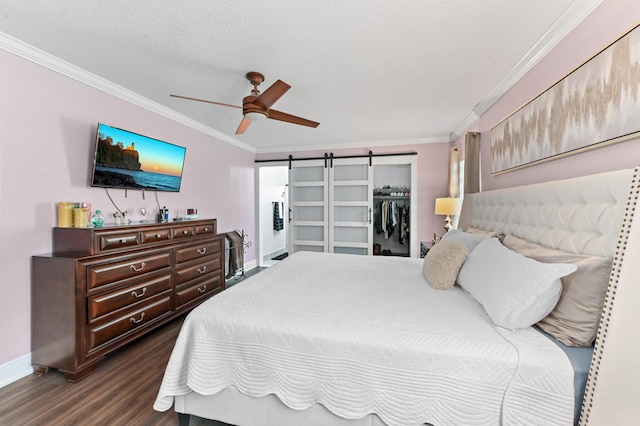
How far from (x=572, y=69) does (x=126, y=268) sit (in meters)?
3.50

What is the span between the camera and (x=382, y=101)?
2916mm

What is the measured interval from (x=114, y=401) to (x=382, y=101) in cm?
341

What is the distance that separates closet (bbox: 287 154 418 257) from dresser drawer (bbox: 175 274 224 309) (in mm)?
1996

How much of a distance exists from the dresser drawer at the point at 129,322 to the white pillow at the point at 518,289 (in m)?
2.64

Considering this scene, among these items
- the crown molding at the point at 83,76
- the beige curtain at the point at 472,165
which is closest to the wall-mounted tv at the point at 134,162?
the crown molding at the point at 83,76

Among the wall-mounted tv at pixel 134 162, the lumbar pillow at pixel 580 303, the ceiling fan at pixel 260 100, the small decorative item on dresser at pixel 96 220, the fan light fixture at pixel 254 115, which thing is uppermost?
the ceiling fan at pixel 260 100

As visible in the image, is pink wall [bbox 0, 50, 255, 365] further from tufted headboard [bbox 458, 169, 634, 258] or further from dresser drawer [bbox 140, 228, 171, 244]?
tufted headboard [bbox 458, 169, 634, 258]

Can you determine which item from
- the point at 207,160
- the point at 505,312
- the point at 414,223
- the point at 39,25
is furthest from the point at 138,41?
the point at 414,223

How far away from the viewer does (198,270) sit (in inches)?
120

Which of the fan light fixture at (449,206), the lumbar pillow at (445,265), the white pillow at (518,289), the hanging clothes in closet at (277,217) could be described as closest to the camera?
the white pillow at (518,289)

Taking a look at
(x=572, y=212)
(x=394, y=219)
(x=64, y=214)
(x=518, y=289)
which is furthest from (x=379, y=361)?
(x=394, y=219)

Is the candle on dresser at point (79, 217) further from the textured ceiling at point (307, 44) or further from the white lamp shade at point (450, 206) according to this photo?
the white lamp shade at point (450, 206)

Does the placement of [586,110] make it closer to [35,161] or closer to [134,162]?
[134,162]

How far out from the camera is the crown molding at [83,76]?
1.86m
